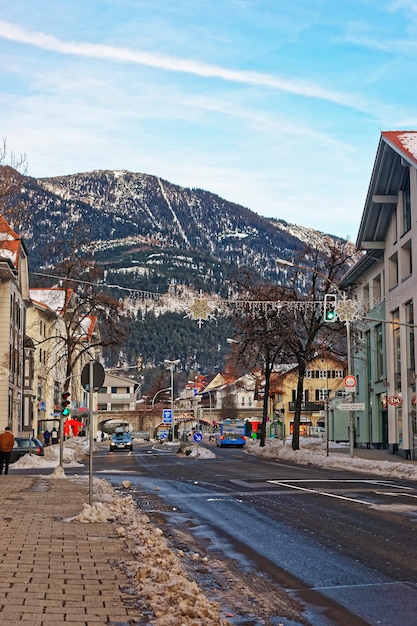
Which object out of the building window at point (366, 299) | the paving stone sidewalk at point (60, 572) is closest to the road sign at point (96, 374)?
the paving stone sidewalk at point (60, 572)

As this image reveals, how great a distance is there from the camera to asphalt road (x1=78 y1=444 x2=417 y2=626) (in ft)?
27.8

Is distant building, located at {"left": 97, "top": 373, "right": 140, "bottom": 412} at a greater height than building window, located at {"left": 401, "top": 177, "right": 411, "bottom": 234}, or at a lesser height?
lesser

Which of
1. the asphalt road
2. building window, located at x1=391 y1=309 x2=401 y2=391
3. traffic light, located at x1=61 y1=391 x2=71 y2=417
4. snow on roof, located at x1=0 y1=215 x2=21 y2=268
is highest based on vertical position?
snow on roof, located at x1=0 y1=215 x2=21 y2=268

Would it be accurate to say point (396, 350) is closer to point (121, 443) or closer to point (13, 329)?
point (13, 329)

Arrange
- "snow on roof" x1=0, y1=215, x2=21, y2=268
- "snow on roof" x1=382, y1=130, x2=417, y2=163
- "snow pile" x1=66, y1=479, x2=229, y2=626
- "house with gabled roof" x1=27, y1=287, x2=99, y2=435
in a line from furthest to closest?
"house with gabled roof" x1=27, y1=287, x2=99, y2=435 < "snow on roof" x1=0, y1=215, x2=21, y2=268 < "snow on roof" x1=382, y1=130, x2=417, y2=163 < "snow pile" x1=66, y1=479, x2=229, y2=626

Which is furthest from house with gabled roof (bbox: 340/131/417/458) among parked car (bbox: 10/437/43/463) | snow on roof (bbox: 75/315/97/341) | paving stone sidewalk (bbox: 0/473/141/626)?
paving stone sidewalk (bbox: 0/473/141/626)

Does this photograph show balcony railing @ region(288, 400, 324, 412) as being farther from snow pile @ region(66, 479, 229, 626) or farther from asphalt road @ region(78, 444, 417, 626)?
snow pile @ region(66, 479, 229, 626)

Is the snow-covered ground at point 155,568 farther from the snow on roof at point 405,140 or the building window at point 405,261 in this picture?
the building window at point 405,261

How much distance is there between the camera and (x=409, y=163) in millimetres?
42094

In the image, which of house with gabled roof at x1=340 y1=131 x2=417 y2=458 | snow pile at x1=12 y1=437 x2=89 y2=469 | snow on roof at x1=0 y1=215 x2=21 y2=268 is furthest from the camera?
snow on roof at x1=0 y1=215 x2=21 y2=268

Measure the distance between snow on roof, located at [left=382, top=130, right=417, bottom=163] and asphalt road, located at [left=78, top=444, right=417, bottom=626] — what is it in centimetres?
2042

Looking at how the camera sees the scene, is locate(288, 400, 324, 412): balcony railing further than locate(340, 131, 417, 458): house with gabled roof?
Yes

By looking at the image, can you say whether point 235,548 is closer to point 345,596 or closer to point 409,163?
point 345,596

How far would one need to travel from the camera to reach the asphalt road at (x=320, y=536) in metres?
8.48
